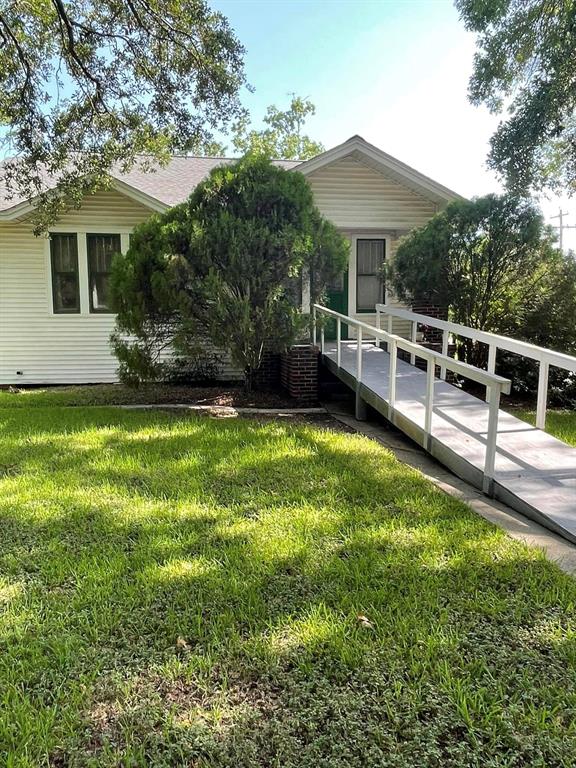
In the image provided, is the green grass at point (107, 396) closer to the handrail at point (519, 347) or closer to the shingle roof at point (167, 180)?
the handrail at point (519, 347)

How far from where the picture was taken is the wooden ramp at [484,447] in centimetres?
436

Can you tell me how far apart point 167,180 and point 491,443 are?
11.5 meters

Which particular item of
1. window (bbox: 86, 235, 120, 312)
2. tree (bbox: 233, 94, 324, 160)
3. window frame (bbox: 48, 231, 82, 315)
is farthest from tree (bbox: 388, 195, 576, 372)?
tree (bbox: 233, 94, 324, 160)

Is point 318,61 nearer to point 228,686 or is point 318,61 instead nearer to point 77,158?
point 77,158

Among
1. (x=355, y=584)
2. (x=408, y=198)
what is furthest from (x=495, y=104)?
(x=355, y=584)

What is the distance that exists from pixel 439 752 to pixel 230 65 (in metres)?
10.6

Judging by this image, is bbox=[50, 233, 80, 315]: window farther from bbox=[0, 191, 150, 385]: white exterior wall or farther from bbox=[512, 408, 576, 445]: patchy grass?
bbox=[512, 408, 576, 445]: patchy grass

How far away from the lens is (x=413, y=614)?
9.50ft

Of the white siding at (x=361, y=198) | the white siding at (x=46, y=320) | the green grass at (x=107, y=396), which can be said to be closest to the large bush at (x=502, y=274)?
the white siding at (x=361, y=198)

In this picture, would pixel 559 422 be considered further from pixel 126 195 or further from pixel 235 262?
A: pixel 126 195

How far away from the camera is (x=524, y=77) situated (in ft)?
31.4

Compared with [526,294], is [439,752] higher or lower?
lower

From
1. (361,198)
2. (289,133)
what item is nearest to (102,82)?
(361,198)

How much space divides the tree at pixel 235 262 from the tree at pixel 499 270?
201 centimetres
